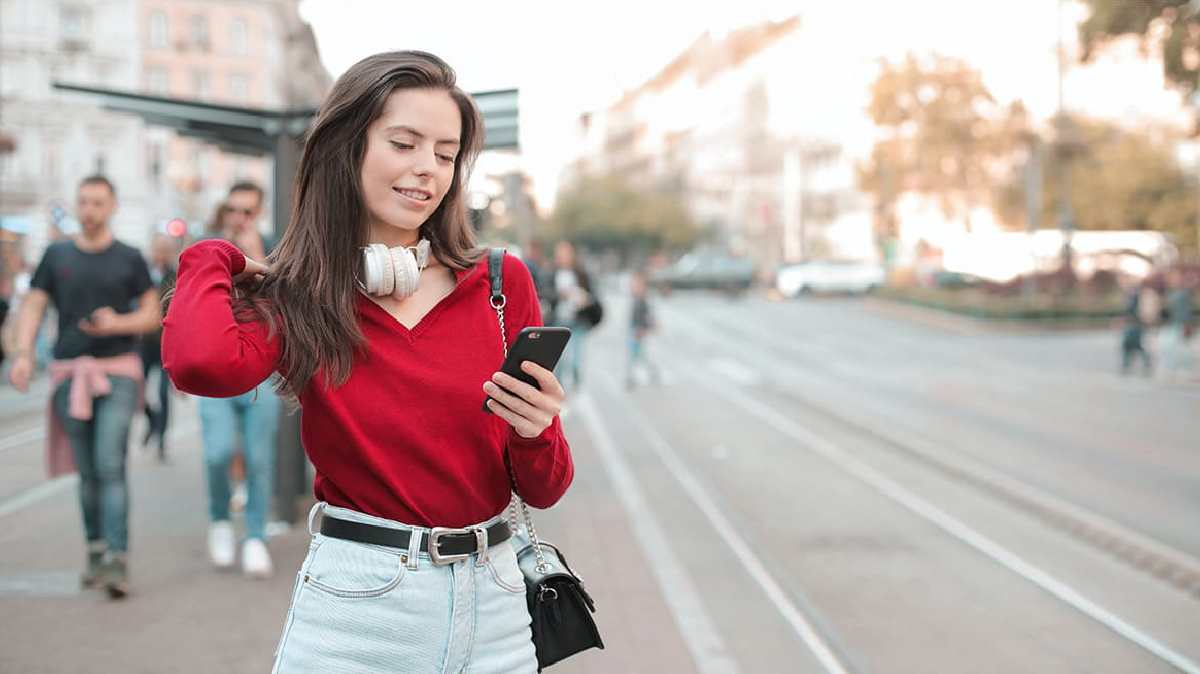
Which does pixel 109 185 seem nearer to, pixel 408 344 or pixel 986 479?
pixel 408 344

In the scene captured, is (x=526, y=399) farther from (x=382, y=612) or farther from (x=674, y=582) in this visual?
(x=674, y=582)

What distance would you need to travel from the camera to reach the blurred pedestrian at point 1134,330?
2311cm

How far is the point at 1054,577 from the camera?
24.2ft

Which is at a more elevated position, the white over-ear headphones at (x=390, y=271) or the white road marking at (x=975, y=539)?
the white over-ear headphones at (x=390, y=271)

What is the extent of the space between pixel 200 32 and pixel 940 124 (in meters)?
23.0

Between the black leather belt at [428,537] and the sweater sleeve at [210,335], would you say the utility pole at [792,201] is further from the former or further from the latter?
the sweater sleeve at [210,335]

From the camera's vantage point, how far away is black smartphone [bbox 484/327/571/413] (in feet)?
7.36

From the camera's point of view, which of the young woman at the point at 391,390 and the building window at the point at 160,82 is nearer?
the young woman at the point at 391,390

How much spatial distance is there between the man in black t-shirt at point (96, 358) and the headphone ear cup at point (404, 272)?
4.39 m

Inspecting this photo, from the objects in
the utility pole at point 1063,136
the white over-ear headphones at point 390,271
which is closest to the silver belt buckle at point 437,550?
the white over-ear headphones at point 390,271

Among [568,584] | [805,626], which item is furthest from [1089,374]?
[568,584]

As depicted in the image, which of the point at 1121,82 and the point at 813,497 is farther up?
the point at 1121,82

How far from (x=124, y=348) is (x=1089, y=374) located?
19.2m

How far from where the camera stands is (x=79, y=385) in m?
6.52
